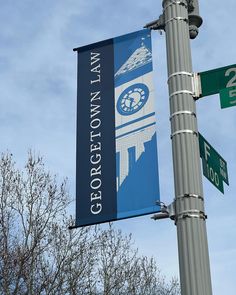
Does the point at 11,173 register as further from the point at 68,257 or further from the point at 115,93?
the point at 115,93

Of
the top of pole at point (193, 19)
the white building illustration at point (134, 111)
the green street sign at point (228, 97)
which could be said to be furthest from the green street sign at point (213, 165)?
the top of pole at point (193, 19)

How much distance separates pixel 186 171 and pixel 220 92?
40.8 inches

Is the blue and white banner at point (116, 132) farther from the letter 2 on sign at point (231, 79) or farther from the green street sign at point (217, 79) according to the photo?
the letter 2 on sign at point (231, 79)

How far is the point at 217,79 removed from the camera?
236 inches

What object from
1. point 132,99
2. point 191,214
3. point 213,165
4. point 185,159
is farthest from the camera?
point 132,99

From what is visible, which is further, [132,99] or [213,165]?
[132,99]

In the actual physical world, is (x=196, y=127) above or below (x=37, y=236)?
below

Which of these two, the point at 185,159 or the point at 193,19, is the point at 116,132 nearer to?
the point at 185,159

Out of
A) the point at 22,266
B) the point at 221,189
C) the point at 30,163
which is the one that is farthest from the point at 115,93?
the point at 30,163

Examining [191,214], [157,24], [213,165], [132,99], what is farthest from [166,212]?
[157,24]

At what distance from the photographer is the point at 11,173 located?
19.7 metres

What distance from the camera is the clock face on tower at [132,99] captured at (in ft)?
20.6

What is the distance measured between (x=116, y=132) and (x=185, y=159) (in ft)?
3.57

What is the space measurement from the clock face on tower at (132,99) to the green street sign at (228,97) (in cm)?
82
